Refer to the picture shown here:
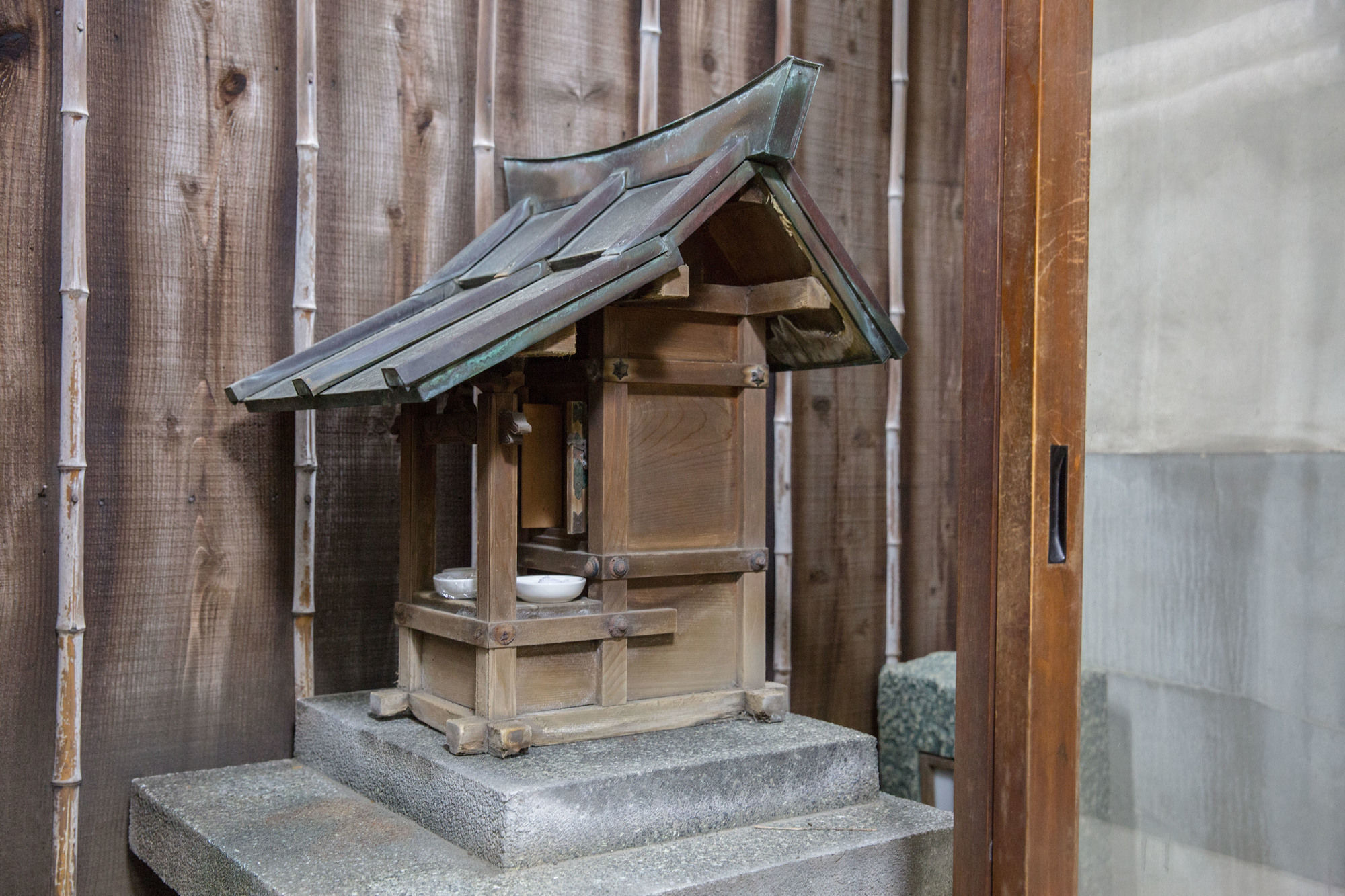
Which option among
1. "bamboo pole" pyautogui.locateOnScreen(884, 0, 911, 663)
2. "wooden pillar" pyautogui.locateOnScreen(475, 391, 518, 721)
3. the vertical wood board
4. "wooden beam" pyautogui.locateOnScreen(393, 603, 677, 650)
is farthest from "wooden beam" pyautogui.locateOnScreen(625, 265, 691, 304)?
"bamboo pole" pyautogui.locateOnScreen(884, 0, 911, 663)

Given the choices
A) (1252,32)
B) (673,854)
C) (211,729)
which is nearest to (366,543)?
(211,729)

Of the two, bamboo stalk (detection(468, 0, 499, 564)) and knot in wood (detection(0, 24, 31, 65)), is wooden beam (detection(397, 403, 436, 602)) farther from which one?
knot in wood (detection(0, 24, 31, 65))

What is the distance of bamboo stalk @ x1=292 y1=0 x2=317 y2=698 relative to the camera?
280cm

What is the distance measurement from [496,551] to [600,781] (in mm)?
474

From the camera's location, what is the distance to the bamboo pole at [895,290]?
3.73m

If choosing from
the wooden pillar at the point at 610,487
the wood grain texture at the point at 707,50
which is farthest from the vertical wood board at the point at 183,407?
the wood grain texture at the point at 707,50

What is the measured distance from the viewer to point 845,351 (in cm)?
261

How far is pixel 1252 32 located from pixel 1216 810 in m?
1.11

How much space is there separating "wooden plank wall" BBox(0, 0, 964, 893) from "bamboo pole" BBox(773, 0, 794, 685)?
92cm

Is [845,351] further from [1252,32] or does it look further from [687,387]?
[1252,32]

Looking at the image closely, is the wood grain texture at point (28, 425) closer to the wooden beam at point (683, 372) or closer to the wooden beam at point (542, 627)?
the wooden beam at point (542, 627)


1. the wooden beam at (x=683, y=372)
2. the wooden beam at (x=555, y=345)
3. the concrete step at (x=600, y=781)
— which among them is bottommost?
the concrete step at (x=600, y=781)

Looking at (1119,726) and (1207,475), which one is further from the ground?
(1207,475)

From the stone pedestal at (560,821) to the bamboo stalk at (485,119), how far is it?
857 millimetres
